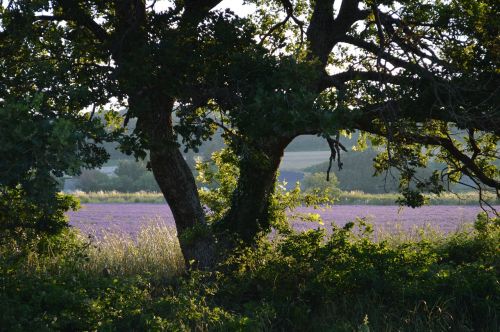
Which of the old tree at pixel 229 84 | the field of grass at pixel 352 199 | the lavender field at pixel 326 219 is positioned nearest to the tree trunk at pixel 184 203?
the old tree at pixel 229 84

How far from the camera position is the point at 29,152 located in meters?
4.62

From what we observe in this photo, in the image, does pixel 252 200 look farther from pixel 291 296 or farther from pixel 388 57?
pixel 388 57

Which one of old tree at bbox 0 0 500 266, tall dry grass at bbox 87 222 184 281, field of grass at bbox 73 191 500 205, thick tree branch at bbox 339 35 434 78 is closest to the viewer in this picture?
old tree at bbox 0 0 500 266

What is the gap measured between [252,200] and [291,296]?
7.80ft

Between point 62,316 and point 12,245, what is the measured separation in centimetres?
514

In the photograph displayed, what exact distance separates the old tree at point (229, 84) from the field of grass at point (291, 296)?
119cm

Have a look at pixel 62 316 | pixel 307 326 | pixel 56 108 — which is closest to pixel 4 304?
pixel 62 316

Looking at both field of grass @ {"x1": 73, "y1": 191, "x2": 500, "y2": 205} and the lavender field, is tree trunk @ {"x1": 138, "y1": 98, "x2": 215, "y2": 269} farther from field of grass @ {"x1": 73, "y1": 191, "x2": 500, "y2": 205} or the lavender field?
field of grass @ {"x1": 73, "y1": 191, "x2": 500, "y2": 205}

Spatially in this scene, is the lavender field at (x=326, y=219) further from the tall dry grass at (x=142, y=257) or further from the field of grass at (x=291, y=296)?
the field of grass at (x=291, y=296)

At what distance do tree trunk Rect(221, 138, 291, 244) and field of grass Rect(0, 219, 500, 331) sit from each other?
0.70m

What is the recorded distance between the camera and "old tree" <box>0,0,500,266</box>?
19.3 feet

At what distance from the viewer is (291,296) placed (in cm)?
814

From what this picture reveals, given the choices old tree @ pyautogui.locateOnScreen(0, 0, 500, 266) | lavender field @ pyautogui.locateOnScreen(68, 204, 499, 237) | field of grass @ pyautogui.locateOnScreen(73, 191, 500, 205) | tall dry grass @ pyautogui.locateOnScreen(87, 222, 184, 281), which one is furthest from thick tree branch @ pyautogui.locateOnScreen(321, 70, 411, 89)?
field of grass @ pyautogui.locateOnScreen(73, 191, 500, 205)

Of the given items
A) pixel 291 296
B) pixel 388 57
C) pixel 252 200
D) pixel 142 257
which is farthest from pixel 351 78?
pixel 142 257
